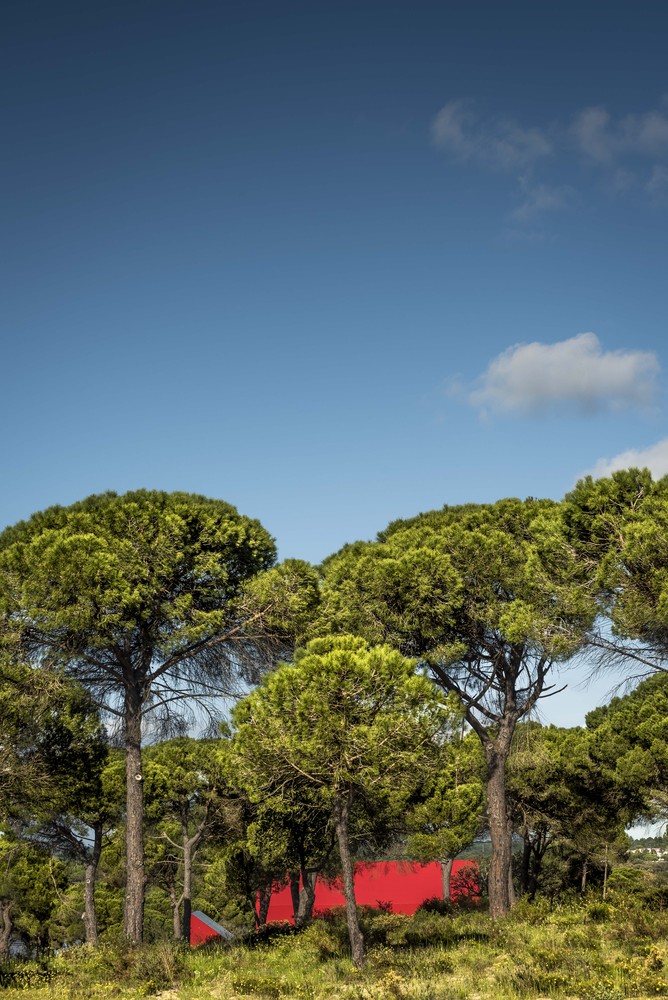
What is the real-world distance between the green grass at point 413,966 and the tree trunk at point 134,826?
1.43 metres

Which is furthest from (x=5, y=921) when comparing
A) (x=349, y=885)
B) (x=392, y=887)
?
(x=349, y=885)

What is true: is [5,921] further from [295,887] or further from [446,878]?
[446,878]

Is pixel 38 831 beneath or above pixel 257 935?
above

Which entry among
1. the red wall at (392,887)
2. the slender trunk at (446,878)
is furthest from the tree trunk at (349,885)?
the red wall at (392,887)

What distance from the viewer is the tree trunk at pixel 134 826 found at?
17.6 meters

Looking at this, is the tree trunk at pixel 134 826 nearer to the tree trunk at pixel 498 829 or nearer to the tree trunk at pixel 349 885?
the tree trunk at pixel 349 885

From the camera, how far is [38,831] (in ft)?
83.1

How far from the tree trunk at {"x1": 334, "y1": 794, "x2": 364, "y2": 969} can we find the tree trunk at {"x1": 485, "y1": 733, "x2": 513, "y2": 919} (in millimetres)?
6217

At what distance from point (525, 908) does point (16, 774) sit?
1277 cm

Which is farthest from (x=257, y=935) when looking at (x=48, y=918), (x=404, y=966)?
(x=48, y=918)

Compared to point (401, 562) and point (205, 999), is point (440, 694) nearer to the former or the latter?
point (401, 562)

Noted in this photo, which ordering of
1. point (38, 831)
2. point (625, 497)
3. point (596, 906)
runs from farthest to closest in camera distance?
point (38, 831), point (596, 906), point (625, 497)

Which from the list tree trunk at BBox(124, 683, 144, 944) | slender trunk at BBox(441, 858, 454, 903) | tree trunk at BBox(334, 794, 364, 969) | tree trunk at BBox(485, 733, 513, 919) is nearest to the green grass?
tree trunk at BBox(334, 794, 364, 969)

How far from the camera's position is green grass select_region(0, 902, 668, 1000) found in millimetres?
10742
